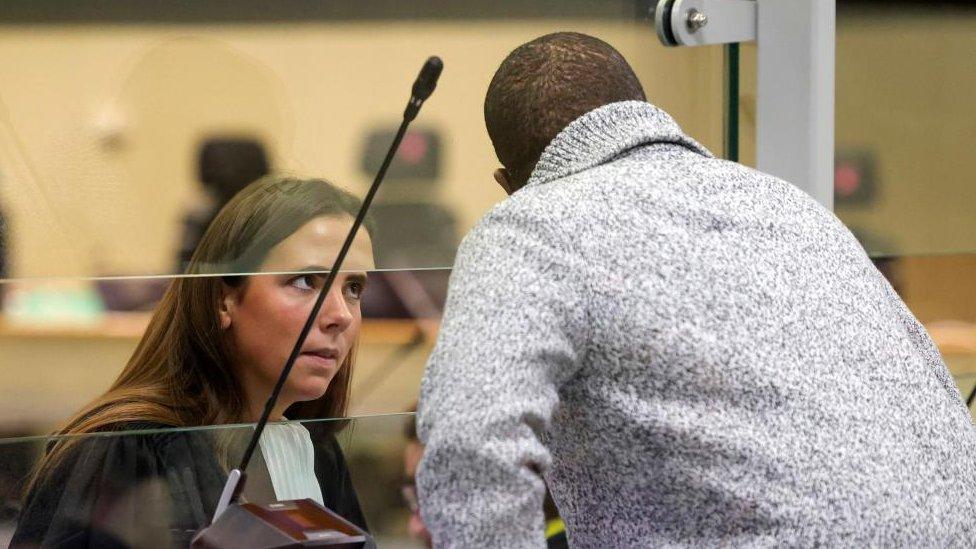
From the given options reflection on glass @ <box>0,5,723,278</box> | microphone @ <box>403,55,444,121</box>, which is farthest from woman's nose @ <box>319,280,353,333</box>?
microphone @ <box>403,55,444,121</box>

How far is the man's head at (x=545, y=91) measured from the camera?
1353 millimetres

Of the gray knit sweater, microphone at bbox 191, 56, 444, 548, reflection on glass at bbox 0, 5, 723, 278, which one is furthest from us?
reflection on glass at bbox 0, 5, 723, 278

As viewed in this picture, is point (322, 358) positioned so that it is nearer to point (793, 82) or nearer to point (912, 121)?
point (793, 82)

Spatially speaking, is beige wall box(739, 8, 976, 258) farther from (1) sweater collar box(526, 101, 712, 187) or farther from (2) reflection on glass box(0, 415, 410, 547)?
(2) reflection on glass box(0, 415, 410, 547)

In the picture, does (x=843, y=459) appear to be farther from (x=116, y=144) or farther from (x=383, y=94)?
(x=116, y=144)

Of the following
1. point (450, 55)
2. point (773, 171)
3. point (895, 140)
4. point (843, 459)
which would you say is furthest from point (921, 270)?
point (843, 459)

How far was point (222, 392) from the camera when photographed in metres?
1.76

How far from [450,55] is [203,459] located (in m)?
0.55

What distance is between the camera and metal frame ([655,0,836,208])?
1793 millimetres

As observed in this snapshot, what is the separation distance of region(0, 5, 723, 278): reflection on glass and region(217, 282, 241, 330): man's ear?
0.15 meters

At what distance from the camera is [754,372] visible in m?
1.17

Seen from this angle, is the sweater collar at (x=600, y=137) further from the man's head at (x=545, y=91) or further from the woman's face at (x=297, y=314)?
the woman's face at (x=297, y=314)

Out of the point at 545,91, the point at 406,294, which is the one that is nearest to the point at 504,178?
the point at 545,91

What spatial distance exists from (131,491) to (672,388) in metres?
0.76
